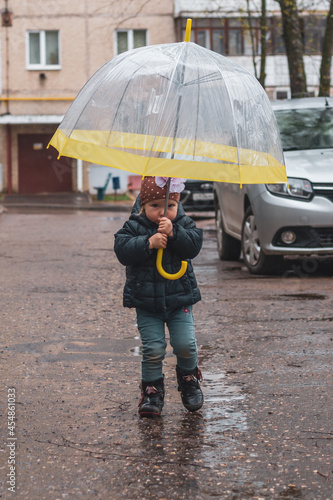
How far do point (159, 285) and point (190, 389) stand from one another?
1.83 feet


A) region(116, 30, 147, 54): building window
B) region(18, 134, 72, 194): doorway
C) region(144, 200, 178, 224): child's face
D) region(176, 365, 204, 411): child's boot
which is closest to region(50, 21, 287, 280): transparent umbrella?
region(144, 200, 178, 224): child's face

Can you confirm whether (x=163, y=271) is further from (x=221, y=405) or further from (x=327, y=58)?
(x=327, y=58)

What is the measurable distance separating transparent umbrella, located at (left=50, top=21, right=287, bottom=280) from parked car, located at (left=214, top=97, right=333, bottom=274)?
14.1 feet

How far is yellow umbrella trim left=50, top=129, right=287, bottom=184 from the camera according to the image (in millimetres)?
4406

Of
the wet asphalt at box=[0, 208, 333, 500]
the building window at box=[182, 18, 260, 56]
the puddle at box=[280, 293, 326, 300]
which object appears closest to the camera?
the wet asphalt at box=[0, 208, 333, 500]

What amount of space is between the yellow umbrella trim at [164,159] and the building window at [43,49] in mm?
34595

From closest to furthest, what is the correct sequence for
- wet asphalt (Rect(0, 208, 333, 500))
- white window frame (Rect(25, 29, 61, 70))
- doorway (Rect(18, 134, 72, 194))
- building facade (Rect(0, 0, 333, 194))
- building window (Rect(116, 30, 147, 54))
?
wet asphalt (Rect(0, 208, 333, 500)) → building facade (Rect(0, 0, 333, 194)) → white window frame (Rect(25, 29, 61, 70)) → building window (Rect(116, 30, 147, 54)) → doorway (Rect(18, 134, 72, 194))

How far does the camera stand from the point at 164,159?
4.45 metres

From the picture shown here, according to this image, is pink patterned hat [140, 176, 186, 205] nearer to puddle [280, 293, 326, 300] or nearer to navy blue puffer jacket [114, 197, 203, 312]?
navy blue puffer jacket [114, 197, 203, 312]

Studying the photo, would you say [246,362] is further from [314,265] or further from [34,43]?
[34,43]

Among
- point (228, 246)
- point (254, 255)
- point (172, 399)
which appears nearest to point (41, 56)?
point (228, 246)

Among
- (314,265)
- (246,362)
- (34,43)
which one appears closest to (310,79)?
(34,43)

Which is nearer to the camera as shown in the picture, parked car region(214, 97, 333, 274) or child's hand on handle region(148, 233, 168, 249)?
child's hand on handle region(148, 233, 168, 249)

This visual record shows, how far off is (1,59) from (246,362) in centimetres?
3437
